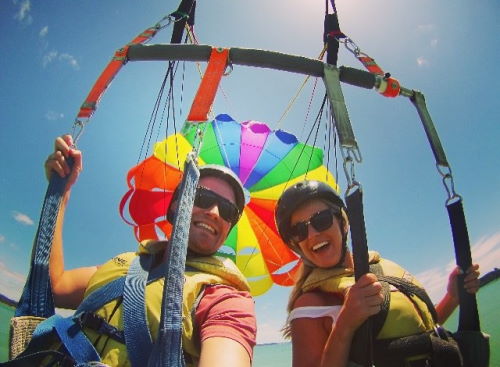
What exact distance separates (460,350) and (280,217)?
1571 millimetres

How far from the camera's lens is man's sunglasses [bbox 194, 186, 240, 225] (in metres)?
2.42

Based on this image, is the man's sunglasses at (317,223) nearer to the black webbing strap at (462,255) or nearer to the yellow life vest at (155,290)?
the yellow life vest at (155,290)

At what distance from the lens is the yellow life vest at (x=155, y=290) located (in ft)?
4.69

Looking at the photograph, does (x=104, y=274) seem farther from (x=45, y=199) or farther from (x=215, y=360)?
(x=215, y=360)

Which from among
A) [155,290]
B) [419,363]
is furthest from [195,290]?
[419,363]

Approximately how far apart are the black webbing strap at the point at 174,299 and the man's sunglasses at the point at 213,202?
3.02 feet

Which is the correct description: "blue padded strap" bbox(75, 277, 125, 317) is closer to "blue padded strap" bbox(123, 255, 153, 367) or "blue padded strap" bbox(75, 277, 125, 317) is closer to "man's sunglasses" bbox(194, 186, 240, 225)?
"blue padded strap" bbox(123, 255, 153, 367)

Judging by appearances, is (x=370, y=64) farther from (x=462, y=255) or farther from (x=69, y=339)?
(x=69, y=339)

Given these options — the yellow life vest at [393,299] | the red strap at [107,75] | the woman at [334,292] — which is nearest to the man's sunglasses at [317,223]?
the woman at [334,292]

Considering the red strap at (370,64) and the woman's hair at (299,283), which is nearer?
the woman's hair at (299,283)

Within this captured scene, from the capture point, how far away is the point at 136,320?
1.35m

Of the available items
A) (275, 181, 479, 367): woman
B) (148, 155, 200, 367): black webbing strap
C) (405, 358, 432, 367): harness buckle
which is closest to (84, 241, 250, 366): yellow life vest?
(148, 155, 200, 367): black webbing strap

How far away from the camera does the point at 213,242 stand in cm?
229

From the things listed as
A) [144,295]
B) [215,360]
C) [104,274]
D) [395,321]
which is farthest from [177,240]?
[395,321]
